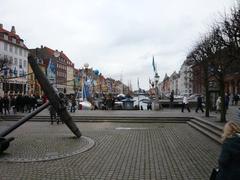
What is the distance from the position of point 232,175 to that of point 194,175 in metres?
4.20

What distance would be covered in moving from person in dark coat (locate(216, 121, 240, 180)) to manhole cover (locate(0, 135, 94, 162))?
7040 millimetres

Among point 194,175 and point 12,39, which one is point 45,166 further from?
point 12,39

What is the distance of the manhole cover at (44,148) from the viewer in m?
11.3

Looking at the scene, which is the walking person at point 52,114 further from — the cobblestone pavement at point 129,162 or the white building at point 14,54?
the white building at point 14,54

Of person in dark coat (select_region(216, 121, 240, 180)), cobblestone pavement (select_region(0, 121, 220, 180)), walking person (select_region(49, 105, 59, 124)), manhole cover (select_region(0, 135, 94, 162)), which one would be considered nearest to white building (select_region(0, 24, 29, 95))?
walking person (select_region(49, 105, 59, 124))

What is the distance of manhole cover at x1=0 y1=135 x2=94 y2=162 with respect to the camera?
37.0 ft

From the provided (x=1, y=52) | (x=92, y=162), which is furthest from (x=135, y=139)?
(x=1, y=52)

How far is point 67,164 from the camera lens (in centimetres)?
1027

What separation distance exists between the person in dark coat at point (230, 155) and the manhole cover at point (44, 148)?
7.04 meters

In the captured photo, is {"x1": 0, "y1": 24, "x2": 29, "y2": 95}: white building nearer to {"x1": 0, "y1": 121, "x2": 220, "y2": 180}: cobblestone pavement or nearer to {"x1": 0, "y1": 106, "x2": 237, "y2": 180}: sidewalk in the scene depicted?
{"x1": 0, "y1": 106, "x2": 237, "y2": 180}: sidewalk

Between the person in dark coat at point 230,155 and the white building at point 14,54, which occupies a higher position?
the white building at point 14,54

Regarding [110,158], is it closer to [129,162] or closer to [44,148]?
[129,162]

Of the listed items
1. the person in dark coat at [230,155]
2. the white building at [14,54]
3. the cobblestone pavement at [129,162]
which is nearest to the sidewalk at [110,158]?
the cobblestone pavement at [129,162]

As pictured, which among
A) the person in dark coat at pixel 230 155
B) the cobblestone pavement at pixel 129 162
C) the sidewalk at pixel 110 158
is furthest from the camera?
the sidewalk at pixel 110 158
